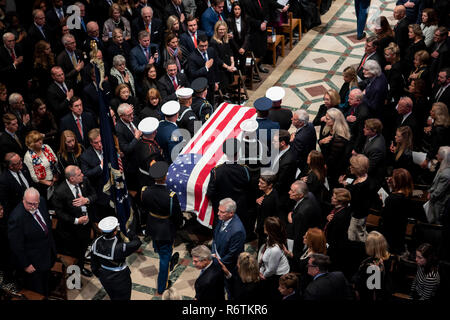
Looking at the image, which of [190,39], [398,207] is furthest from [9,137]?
[398,207]

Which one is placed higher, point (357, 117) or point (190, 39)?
point (190, 39)

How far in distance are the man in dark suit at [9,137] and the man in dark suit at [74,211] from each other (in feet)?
3.69

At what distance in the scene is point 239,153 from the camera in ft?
21.9

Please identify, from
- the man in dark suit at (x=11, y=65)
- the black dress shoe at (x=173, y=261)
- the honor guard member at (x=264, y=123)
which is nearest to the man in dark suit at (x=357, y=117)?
the honor guard member at (x=264, y=123)

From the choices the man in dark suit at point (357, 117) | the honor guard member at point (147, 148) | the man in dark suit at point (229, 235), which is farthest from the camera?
the man in dark suit at point (357, 117)

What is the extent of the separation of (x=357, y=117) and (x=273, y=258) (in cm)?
276

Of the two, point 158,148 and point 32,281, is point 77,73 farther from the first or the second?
point 32,281

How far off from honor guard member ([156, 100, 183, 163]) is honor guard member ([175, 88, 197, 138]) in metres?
0.19

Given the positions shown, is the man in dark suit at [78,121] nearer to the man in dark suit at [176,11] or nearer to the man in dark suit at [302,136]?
the man in dark suit at [302,136]

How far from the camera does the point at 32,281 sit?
642cm

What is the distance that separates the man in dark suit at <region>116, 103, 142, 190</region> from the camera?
23.5 feet

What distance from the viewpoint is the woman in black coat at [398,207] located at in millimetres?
6043

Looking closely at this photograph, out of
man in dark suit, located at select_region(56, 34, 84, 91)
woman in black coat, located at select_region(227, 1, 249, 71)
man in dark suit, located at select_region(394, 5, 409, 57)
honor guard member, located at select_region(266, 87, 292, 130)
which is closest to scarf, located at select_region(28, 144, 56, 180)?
man in dark suit, located at select_region(56, 34, 84, 91)

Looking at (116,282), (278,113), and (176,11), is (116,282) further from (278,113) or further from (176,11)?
(176,11)
